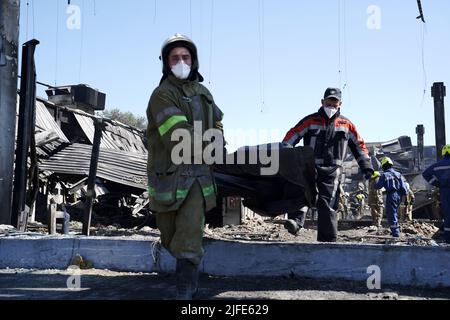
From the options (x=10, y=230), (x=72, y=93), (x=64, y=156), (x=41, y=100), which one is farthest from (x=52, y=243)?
(x=72, y=93)

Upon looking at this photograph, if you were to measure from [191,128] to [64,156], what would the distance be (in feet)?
47.6

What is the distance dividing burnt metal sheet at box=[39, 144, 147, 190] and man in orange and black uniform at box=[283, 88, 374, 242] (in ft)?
39.5

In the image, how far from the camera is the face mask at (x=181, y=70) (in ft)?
11.5

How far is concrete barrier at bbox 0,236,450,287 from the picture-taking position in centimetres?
401

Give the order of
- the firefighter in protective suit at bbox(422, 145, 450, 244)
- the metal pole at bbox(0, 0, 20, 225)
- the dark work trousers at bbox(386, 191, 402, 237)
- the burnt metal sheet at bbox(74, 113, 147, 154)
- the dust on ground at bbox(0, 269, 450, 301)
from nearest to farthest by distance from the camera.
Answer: the dust on ground at bbox(0, 269, 450, 301) < the metal pole at bbox(0, 0, 20, 225) < the firefighter in protective suit at bbox(422, 145, 450, 244) < the dark work trousers at bbox(386, 191, 402, 237) < the burnt metal sheet at bbox(74, 113, 147, 154)

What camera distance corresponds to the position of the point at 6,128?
581 cm

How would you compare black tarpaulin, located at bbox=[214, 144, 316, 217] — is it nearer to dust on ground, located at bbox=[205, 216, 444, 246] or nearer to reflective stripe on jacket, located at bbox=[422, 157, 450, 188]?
reflective stripe on jacket, located at bbox=[422, 157, 450, 188]

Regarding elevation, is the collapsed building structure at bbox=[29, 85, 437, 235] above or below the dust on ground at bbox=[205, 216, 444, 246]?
above

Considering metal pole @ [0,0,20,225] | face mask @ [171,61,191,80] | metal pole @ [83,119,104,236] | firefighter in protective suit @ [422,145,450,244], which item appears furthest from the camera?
firefighter in protective suit @ [422,145,450,244]

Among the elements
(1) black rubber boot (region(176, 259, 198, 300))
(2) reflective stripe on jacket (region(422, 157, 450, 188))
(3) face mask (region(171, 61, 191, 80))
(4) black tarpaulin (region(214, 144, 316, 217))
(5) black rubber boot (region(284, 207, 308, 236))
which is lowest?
(1) black rubber boot (region(176, 259, 198, 300))

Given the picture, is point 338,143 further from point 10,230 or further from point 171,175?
point 10,230

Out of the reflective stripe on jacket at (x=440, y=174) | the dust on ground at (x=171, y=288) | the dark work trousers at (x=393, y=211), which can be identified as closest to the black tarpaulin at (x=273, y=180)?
the dust on ground at (x=171, y=288)

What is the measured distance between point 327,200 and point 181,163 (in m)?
2.13

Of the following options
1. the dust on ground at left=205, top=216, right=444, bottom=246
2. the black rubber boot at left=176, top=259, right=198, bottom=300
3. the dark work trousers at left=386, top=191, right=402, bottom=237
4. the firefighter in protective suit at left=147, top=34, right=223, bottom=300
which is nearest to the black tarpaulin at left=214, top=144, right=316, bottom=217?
the firefighter in protective suit at left=147, top=34, right=223, bottom=300
